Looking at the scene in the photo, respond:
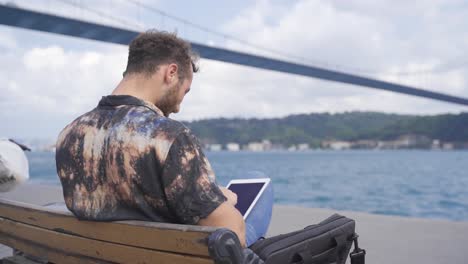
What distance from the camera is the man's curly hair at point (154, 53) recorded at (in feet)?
3.49

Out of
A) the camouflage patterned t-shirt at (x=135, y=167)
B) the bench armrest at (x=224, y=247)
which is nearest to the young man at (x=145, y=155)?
the camouflage patterned t-shirt at (x=135, y=167)

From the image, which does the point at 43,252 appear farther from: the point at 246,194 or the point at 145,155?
the point at 246,194

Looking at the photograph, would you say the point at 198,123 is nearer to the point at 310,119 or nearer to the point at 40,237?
the point at 310,119

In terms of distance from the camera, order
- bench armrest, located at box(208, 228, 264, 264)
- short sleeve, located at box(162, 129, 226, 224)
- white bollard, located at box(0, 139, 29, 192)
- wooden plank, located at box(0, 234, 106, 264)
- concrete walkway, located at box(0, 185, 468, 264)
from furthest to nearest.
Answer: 1. concrete walkway, located at box(0, 185, 468, 264)
2. white bollard, located at box(0, 139, 29, 192)
3. wooden plank, located at box(0, 234, 106, 264)
4. short sleeve, located at box(162, 129, 226, 224)
5. bench armrest, located at box(208, 228, 264, 264)

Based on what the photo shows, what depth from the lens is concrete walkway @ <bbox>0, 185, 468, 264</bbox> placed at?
7.93ft

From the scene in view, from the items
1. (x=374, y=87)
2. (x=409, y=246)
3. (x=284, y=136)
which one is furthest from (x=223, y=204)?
(x=284, y=136)

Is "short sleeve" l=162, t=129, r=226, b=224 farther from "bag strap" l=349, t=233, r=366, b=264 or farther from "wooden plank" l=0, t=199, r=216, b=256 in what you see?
"bag strap" l=349, t=233, r=366, b=264

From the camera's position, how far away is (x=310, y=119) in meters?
35.7

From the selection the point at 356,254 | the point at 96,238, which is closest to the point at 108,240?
the point at 96,238

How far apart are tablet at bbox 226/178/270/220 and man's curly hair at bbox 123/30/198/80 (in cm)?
49

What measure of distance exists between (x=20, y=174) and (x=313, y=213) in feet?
9.23

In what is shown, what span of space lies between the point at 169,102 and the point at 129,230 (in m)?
0.32

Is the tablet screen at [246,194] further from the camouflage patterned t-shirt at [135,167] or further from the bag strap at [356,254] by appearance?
the camouflage patterned t-shirt at [135,167]

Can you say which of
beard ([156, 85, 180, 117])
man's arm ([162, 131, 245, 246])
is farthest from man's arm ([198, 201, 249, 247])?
beard ([156, 85, 180, 117])
